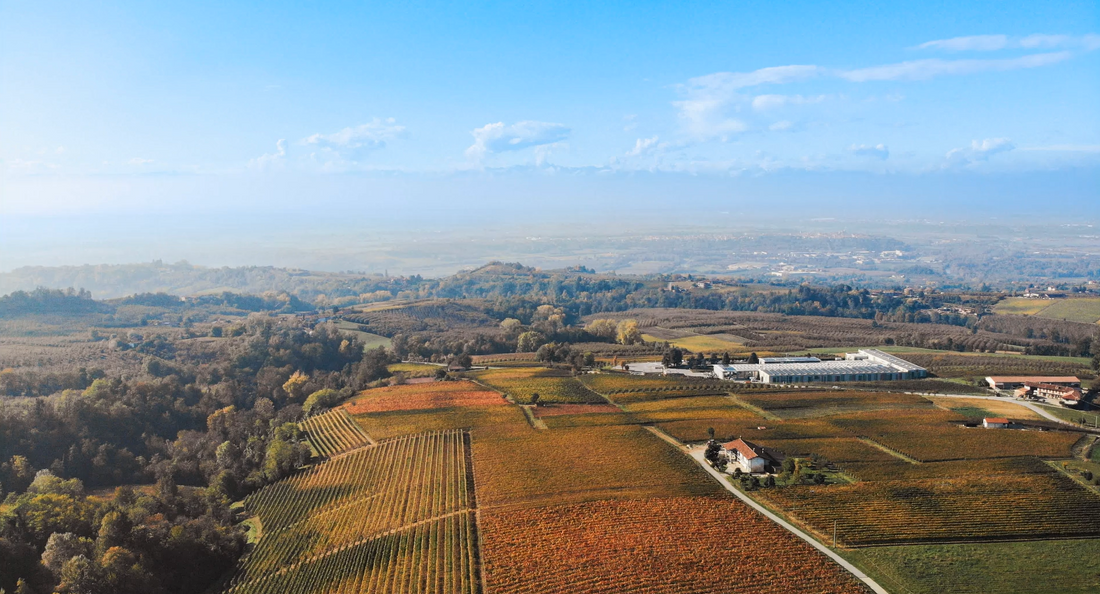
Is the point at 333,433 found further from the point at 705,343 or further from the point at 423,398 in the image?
the point at 705,343

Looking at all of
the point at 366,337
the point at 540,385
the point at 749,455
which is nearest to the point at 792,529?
the point at 749,455

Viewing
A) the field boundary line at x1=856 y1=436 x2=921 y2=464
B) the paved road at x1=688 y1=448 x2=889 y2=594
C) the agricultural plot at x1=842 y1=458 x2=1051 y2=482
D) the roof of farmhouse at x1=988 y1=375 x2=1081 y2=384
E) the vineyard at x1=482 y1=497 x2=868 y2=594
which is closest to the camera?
the vineyard at x1=482 y1=497 x2=868 y2=594

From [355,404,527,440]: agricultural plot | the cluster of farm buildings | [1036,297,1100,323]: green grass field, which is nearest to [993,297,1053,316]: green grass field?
Result: [1036,297,1100,323]: green grass field

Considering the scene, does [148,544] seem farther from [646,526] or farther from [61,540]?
[646,526]

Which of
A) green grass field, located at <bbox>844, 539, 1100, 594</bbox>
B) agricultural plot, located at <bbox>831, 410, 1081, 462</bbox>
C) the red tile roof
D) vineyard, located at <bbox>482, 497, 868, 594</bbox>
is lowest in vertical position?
green grass field, located at <bbox>844, 539, 1100, 594</bbox>

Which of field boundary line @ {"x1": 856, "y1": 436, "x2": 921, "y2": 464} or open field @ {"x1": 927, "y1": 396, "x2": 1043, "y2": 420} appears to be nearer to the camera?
field boundary line @ {"x1": 856, "y1": 436, "x2": 921, "y2": 464}

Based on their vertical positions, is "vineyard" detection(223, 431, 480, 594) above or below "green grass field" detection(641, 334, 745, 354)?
below

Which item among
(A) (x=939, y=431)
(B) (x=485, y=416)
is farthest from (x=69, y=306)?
(A) (x=939, y=431)

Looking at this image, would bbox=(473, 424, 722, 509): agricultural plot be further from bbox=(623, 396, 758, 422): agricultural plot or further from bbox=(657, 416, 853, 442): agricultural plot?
bbox=(623, 396, 758, 422): agricultural plot
